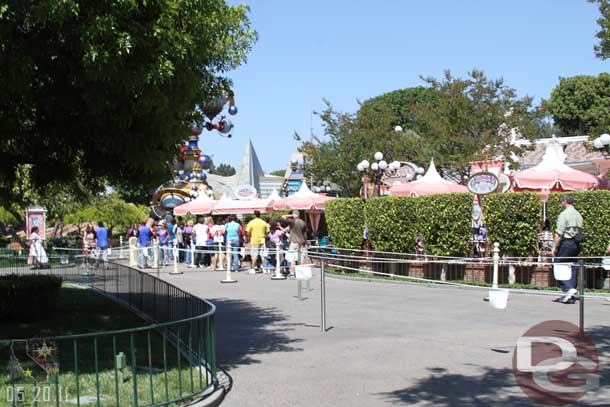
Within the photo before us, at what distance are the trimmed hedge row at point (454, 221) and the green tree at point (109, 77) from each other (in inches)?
390

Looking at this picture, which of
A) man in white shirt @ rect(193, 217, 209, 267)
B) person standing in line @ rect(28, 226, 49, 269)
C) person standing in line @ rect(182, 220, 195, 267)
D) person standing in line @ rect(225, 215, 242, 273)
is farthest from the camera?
person standing in line @ rect(182, 220, 195, 267)

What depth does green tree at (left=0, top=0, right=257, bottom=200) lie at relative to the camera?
7.27 metres

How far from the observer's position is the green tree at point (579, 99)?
61.0 m

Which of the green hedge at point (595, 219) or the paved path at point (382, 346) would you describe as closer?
the paved path at point (382, 346)

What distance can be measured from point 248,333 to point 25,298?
3.67m

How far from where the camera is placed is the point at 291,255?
1991 centimetres

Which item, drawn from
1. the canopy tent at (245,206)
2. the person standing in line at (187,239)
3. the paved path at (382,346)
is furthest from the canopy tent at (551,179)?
the person standing in line at (187,239)

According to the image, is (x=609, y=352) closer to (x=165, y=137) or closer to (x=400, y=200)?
(x=165, y=137)

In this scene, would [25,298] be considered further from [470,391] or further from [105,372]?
[470,391]

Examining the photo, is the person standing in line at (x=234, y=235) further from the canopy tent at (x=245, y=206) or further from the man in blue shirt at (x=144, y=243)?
the canopy tent at (x=245, y=206)

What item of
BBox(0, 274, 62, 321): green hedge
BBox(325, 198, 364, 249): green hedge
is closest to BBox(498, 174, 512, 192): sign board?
BBox(325, 198, 364, 249): green hedge

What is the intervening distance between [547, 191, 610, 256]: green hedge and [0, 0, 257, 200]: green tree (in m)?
10.0

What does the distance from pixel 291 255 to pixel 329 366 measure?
11.3 metres

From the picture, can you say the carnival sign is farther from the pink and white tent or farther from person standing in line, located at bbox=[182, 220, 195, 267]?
person standing in line, located at bbox=[182, 220, 195, 267]
